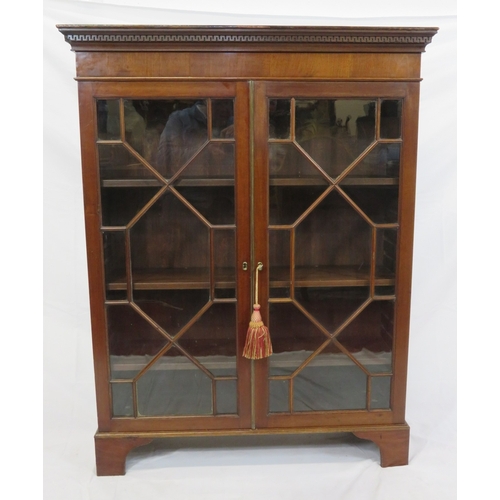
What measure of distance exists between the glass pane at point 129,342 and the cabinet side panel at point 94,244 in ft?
0.09

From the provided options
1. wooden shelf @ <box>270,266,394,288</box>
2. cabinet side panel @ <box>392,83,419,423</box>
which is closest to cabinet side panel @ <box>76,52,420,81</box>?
cabinet side panel @ <box>392,83,419,423</box>

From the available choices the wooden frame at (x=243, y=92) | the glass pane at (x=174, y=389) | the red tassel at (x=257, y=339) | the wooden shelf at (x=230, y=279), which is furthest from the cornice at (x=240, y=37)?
the glass pane at (x=174, y=389)

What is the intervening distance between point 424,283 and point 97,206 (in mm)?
1218

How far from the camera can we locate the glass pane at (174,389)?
1.61 m

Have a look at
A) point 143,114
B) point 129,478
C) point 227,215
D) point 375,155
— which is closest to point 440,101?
point 375,155

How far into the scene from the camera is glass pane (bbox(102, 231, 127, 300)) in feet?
5.07

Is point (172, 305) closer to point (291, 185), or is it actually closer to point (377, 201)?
point (291, 185)

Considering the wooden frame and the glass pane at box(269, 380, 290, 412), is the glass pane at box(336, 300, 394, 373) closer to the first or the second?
the wooden frame

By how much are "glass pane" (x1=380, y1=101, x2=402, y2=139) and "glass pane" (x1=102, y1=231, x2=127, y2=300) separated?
80cm

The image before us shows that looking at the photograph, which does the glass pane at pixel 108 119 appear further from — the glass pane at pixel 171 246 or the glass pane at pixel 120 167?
the glass pane at pixel 171 246

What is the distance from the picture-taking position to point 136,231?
5.11 ft

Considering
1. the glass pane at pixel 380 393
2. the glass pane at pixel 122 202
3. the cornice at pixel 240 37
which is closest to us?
the cornice at pixel 240 37

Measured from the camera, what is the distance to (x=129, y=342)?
1.60 meters

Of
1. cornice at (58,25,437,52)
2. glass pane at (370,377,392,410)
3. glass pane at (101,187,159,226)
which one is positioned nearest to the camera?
cornice at (58,25,437,52)
